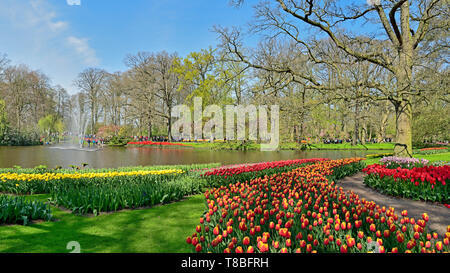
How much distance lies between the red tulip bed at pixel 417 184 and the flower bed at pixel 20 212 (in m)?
6.78

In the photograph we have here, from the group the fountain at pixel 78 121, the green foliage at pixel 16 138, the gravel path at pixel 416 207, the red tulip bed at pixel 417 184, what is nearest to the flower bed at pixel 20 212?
the gravel path at pixel 416 207

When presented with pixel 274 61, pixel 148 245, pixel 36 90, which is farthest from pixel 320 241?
pixel 36 90

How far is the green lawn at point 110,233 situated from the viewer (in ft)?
9.96

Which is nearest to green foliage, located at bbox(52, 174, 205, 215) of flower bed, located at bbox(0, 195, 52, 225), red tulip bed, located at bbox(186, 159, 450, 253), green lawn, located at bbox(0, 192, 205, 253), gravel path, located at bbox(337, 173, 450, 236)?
green lawn, located at bbox(0, 192, 205, 253)

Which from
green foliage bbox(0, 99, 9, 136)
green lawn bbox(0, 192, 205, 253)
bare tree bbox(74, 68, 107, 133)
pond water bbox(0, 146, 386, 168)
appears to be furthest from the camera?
bare tree bbox(74, 68, 107, 133)

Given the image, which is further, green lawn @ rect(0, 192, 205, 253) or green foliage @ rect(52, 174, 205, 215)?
green foliage @ rect(52, 174, 205, 215)

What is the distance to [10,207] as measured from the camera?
379 cm

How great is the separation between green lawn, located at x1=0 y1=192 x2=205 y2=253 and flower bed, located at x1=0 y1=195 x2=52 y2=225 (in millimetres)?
179

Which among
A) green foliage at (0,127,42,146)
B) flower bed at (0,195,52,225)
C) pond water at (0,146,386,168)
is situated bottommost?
pond water at (0,146,386,168)

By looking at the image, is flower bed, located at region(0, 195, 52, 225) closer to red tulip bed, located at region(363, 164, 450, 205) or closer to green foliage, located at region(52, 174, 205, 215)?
green foliage, located at region(52, 174, 205, 215)

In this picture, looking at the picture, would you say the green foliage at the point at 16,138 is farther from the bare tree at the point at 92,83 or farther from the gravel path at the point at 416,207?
the gravel path at the point at 416,207

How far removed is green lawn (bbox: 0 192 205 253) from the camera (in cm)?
304

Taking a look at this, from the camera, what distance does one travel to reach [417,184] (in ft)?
16.5

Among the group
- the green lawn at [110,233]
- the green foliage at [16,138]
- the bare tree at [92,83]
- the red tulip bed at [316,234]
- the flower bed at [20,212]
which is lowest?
the green lawn at [110,233]
